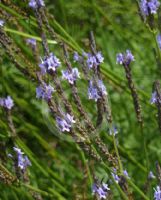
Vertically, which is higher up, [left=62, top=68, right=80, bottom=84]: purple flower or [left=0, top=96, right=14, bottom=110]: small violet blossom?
[left=0, top=96, right=14, bottom=110]: small violet blossom

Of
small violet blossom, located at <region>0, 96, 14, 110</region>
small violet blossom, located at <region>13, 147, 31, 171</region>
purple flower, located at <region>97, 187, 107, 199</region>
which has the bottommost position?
purple flower, located at <region>97, 187, 107, 199</region>

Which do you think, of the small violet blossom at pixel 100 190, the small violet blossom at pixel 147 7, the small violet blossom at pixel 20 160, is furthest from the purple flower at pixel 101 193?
the small violet blossom at pixel 147 7

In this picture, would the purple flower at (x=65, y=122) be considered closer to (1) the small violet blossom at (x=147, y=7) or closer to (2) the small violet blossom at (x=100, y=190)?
(2) the small violet blossom at (x=100, y=190)

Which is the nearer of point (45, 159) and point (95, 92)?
point (95, 92)

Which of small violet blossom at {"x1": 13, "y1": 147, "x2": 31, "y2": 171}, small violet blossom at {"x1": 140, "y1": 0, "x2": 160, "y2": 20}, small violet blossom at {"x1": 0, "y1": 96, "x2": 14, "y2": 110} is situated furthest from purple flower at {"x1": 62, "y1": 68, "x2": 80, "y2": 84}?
small violet blossom at {"x1": 0, "y1": 96, "x2": 14, "y2": 110}

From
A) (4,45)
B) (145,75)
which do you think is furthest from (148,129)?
(4,45)

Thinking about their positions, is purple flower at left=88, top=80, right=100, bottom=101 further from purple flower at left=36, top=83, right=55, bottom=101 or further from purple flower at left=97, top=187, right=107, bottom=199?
purple flower at left=97, top=187, right=107, bottom=199

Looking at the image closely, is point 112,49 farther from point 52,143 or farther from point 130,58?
point 130,58

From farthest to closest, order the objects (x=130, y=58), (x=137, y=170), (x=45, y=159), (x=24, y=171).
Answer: (x=45, y=159) < (x=137, y=170) < (x=24, y=171) < (x=130, y=58)
